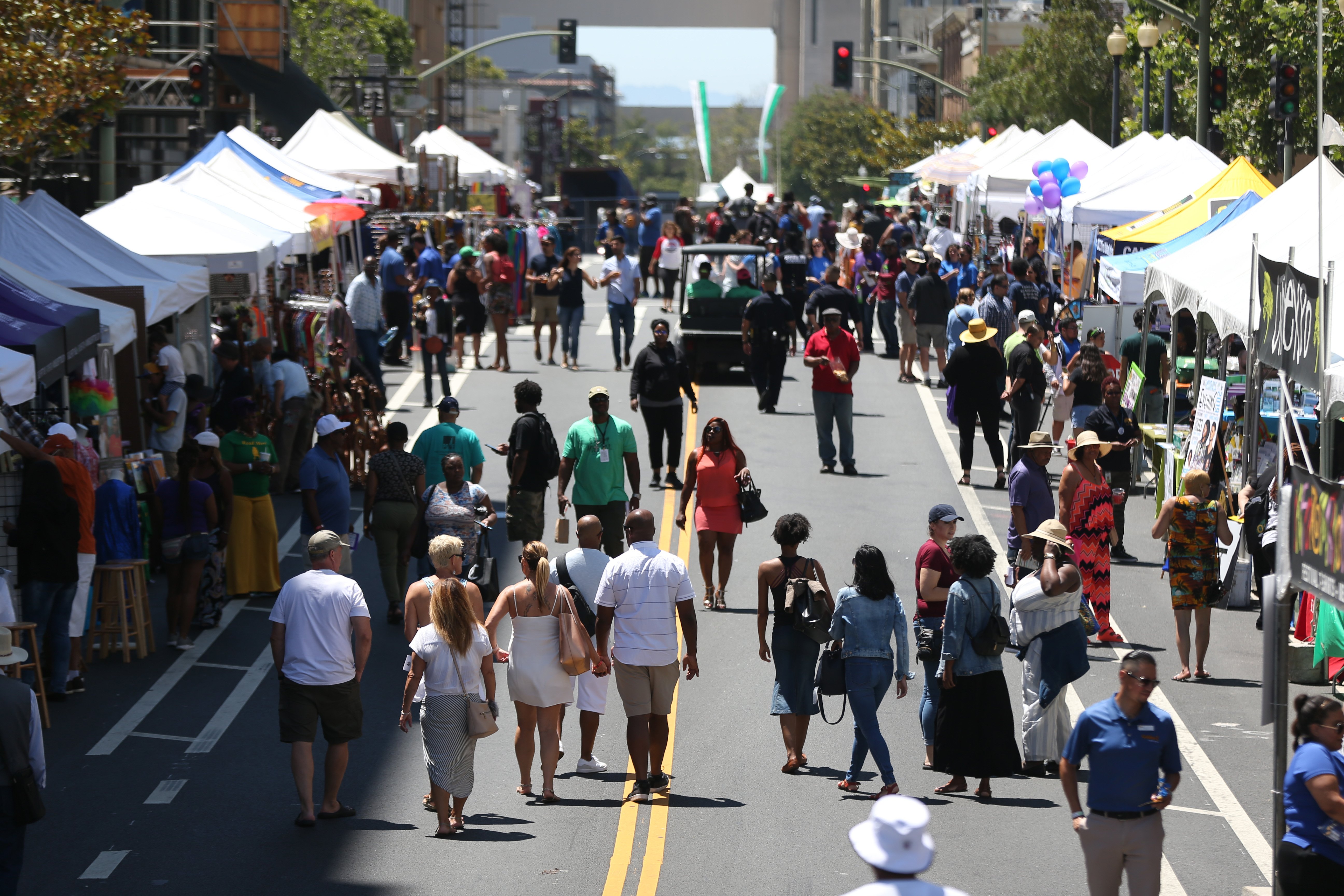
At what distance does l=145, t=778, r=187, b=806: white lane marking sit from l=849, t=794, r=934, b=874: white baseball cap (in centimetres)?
625

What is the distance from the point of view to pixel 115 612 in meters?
13.2

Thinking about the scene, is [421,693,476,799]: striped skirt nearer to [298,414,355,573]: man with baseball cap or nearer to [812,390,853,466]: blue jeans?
[298,414,355,573]: man with baseball cap

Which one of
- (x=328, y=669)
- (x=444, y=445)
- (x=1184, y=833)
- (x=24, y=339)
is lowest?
(x=1184, y=833)

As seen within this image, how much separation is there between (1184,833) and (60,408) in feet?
31.3

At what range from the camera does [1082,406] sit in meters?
17.6

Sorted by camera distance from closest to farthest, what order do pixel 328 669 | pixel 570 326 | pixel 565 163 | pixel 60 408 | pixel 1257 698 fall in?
1. pixel 328 669
2. pixel 1257 698
3. pixel 60 408
4. pixel 570 326
5. pixel 565 163

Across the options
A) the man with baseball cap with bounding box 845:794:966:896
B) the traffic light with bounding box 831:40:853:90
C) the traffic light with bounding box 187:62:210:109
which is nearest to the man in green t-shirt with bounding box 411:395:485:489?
the man with baseball cap with bounding box 845:794:966:896

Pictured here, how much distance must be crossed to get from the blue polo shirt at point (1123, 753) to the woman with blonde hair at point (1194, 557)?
4814 millimetres

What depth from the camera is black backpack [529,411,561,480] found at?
1427 centimetres

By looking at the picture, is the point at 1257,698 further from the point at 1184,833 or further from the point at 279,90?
the point at 279,90

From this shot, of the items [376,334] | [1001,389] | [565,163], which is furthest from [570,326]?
[565,163]

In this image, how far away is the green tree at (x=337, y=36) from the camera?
59344mm

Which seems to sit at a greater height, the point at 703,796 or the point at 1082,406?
the point at 1082,406

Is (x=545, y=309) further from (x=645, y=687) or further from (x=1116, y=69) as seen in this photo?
(x=645, y=687)
